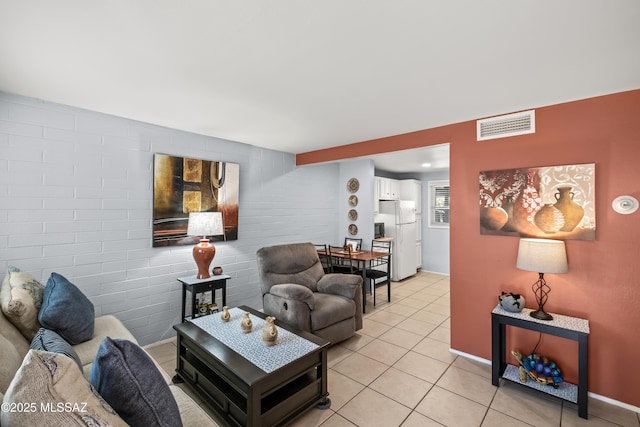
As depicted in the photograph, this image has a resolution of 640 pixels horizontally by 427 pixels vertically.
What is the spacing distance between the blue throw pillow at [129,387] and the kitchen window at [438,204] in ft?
20.6

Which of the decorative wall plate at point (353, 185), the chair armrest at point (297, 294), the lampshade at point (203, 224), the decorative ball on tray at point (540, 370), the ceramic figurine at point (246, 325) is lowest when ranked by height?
the decorative ball on tray at point (540, 370)

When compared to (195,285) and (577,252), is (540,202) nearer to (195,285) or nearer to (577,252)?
(577,252)

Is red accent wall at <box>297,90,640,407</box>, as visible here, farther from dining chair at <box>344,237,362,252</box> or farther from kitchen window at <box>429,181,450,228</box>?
kitchen window at <box>429,181,450,228</box>

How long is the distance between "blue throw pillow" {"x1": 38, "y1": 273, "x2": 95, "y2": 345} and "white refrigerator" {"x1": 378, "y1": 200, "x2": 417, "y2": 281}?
4.59 m

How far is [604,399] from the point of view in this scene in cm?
224

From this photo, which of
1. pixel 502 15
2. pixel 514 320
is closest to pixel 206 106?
pixel 502 15

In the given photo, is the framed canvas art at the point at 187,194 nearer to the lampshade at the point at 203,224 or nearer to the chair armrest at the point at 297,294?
the lampshade at the point at 203,224

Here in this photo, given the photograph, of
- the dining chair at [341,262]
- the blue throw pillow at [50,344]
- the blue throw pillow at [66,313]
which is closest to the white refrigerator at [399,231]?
the dining chair at [341,262]

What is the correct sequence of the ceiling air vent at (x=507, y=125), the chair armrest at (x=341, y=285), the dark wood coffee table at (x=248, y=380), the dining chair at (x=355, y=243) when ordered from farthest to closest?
the dining chair at (x=355, y=243) < the chair armrest at (x=341, y=285) < the ceiling air vent at (x=507, y=125) < the dark wood coffee table at (x=248, y=380)

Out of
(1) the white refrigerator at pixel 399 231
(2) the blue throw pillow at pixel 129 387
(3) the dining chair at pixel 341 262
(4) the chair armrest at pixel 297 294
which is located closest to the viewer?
(2) the blue throw pillow at pixel 129 387

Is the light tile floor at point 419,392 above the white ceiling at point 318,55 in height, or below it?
below

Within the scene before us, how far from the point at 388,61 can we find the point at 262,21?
0.80 metres

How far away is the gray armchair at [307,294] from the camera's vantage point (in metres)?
2.86

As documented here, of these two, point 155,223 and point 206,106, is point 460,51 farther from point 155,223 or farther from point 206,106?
point 155,223
